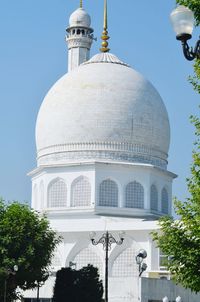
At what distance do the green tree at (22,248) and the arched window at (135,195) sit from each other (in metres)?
18.2

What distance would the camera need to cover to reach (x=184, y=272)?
58.4 feet

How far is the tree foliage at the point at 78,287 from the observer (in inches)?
1414

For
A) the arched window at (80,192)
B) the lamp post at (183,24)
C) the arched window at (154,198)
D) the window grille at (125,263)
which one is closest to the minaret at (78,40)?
the arched window at (80,192)

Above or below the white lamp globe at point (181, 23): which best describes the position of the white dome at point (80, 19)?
above

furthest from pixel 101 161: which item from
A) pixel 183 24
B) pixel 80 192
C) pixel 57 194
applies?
pixel 183 24

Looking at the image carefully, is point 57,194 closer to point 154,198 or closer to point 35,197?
point 35,197

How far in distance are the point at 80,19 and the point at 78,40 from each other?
2261mm

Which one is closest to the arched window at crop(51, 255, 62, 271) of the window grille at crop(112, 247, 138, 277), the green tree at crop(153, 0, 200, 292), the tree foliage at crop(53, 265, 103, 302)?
the window grille at crop(112, 247, 138, 277)

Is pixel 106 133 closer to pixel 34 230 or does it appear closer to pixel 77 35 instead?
pixel 77 35

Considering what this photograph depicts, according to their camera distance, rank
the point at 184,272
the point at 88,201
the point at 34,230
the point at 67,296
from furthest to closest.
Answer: the point at 88,201
the point at 34,230
the point at 67,296
the point at 184,272

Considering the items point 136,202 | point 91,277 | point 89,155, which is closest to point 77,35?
point 89,155

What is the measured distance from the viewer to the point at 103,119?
6144cm

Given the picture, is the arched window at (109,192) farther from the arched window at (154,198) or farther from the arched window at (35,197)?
the arched window at (35,197)

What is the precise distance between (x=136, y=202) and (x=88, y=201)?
3816mm
